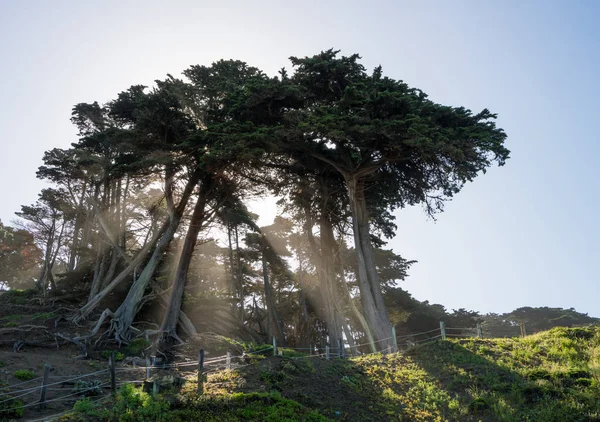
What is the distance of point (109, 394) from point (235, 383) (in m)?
3.12

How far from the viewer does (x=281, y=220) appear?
34.7 m

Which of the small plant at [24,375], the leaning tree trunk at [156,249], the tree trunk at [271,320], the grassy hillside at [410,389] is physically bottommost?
the grassy hillside at [410,389]

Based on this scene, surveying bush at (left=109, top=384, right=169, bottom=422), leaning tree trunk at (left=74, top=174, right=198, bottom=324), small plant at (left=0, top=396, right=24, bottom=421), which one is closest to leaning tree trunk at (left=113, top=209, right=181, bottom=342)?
leaning tree trunk at (left=74, top=174, right=198, bottom=324)

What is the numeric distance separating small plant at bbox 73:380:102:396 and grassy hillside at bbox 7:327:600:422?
5.07 ft

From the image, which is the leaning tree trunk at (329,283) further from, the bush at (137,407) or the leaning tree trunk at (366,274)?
the bush at (137,407)

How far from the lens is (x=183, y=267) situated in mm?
22047

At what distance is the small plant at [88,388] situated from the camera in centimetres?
1034

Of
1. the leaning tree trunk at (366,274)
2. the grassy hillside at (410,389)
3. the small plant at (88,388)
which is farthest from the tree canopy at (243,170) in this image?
the small plant at (88,388)

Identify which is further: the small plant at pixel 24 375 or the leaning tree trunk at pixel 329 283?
the leaning tree trunk at pixel 329 283

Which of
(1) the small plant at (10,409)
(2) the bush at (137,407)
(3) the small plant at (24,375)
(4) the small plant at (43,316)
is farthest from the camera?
(4) the small plant at (43,316)

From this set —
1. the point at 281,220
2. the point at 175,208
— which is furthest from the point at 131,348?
the point at 281,220

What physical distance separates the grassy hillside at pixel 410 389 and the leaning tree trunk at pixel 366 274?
3.15 meters

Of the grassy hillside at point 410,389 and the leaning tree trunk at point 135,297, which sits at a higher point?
the leaning tree trunk at point 135,297

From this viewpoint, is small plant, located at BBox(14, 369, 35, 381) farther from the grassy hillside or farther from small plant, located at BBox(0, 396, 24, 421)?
the grassy hillside
